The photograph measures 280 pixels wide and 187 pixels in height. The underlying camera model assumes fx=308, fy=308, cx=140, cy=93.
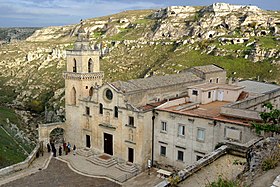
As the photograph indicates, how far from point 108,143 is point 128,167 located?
4.62 m

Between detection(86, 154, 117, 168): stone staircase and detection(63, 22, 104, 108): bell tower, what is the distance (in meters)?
7.76

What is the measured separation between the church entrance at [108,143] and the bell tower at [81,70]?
20.4ft

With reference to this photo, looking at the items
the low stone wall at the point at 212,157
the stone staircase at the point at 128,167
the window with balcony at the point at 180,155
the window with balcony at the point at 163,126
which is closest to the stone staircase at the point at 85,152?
the stone staircase at the point at 128,167

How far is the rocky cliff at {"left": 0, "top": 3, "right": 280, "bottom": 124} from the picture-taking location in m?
81.9

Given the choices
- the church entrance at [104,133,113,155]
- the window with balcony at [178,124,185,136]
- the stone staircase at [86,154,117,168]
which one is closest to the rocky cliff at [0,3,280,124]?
the window with balcony at [178,124,185,136]

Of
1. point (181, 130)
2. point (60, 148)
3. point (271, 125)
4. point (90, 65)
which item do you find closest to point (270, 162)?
point (271, 125)

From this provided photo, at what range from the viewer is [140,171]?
3312cm

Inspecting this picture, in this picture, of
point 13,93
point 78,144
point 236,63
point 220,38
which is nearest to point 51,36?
point 13,93

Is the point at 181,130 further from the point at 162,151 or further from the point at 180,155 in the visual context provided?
the point at 162,151

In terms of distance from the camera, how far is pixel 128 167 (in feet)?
110

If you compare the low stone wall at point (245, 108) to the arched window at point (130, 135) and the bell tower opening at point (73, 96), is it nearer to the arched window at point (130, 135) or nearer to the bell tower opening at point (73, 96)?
the arched window at point (130, 135)

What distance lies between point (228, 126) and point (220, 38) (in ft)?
242

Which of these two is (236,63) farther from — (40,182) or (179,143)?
(40,182)

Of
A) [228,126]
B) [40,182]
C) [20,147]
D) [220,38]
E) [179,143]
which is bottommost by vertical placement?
[20,147]
